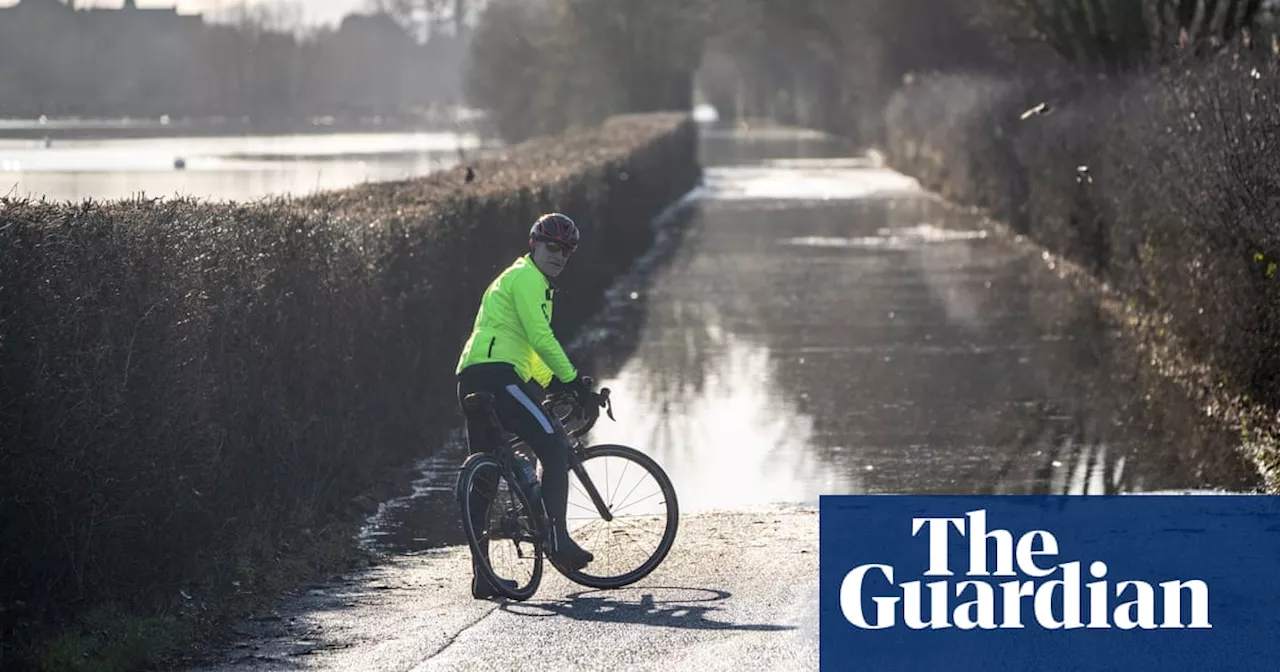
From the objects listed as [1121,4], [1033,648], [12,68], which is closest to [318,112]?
[1121,4]

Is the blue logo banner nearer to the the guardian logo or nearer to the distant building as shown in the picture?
the the guardian logo

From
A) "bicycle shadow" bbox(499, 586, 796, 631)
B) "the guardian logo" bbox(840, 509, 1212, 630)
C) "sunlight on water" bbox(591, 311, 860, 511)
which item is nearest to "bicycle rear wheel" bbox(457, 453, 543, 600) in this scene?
"bicycle shadow" bbox(499, 586, 796, 631)

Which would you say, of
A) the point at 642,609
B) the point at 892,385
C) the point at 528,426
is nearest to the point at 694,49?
the point at 892,385

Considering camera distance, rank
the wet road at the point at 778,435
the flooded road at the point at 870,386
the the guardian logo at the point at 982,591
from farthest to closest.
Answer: the flooded road at the point at 870,386 < the wet road at the point at 778,435 < the the guardian logo at the point at 982,591

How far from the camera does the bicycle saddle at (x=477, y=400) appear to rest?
985 cm

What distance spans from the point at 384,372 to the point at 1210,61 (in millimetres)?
9799

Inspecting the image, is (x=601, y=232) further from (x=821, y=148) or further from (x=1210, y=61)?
(x=821, y=148)

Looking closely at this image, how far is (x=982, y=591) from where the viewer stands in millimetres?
7234

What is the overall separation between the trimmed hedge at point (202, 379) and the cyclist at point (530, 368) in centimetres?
133

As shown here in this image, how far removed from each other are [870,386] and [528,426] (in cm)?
888

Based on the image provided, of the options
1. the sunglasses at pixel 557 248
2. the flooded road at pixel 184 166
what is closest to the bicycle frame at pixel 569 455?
the sunglasses at pixel 557 248

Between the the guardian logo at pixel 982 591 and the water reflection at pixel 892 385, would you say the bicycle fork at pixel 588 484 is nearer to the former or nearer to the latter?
the the guardian logo at pixel 982 591

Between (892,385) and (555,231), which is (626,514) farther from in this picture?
(892,385)

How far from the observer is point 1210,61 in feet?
64.9
